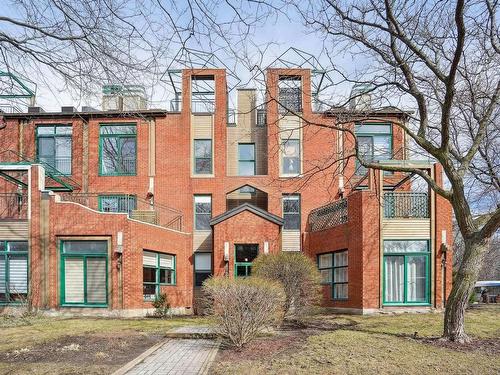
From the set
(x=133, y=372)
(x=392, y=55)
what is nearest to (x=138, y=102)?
(x=133, y=372)

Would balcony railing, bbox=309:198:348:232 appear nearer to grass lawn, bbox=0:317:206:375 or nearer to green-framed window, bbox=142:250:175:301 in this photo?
green-framed window, bbox=142:250:175:301

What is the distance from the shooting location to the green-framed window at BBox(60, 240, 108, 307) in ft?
61.0

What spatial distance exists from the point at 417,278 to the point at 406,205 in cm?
281

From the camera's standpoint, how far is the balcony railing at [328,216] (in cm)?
2009

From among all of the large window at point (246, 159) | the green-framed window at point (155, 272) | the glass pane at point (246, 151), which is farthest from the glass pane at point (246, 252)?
the glass pane at point (246, 151)

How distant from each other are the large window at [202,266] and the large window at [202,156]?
4.19 m

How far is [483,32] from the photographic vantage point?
1066 cm

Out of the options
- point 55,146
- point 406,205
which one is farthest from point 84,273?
point 406,205

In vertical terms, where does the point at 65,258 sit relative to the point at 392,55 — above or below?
below

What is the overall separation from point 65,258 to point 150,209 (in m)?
5.62

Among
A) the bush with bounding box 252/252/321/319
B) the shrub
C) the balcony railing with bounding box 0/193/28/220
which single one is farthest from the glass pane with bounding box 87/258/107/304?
the bush with bounding box 252/252/321/319

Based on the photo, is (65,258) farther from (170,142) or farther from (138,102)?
(138,102)

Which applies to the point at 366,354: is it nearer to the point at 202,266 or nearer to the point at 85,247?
the point at 85,247

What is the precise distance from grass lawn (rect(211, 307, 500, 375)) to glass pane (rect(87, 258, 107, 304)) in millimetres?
9074
